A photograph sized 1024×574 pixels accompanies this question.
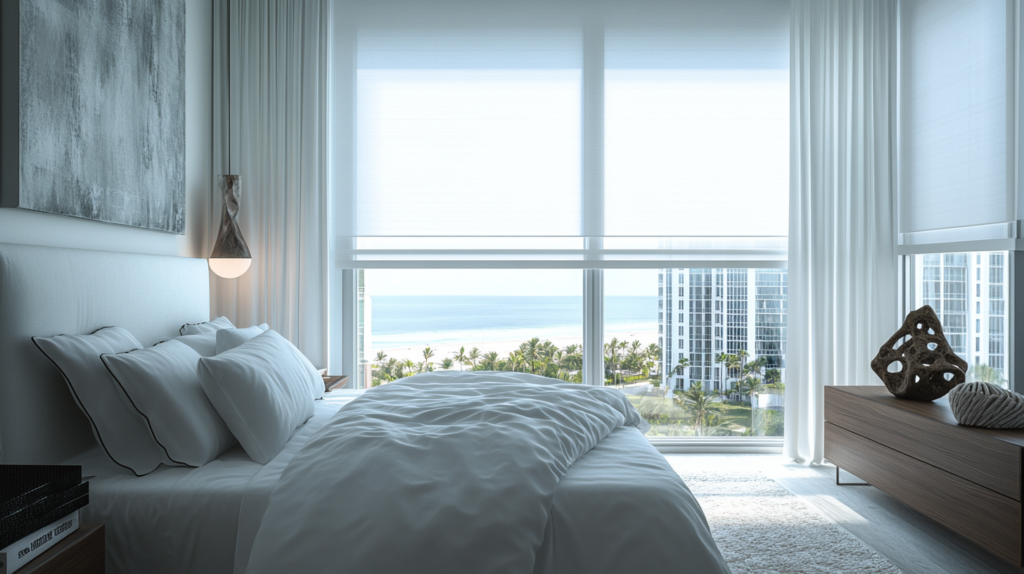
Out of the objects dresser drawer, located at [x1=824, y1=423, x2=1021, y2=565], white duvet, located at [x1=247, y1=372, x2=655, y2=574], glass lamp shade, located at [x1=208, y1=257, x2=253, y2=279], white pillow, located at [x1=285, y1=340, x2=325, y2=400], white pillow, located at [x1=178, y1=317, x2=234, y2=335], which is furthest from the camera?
glass lamp shade, located at [x1=208, y1=257, x2=253, y2=279]

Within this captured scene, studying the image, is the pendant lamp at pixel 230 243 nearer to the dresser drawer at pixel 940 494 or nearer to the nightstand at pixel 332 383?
the nightstand at pixel 332 383

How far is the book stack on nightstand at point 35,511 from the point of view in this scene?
115 centimetres

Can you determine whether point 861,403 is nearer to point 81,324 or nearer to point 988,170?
point 988,170

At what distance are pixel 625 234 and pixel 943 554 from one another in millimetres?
2197

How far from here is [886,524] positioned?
8.73 ft

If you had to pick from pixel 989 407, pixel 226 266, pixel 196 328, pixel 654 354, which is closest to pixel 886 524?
pixel 989 407

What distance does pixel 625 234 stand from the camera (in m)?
3.71

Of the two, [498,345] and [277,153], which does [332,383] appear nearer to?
[498,345]

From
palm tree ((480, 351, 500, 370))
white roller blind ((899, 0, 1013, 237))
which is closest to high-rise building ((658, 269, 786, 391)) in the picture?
white roller blind ((899, 0, 1013, 237))

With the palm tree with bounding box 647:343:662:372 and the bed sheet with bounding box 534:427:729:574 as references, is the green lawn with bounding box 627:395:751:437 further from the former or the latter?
the bed sheet with bounding box 534:427:729:574

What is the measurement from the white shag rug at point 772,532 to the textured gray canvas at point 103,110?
2.82 metres

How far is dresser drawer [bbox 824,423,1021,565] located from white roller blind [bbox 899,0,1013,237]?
1.32 metres

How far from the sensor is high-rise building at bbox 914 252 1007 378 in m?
3.01

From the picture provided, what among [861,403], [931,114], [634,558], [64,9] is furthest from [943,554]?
[64,9]
